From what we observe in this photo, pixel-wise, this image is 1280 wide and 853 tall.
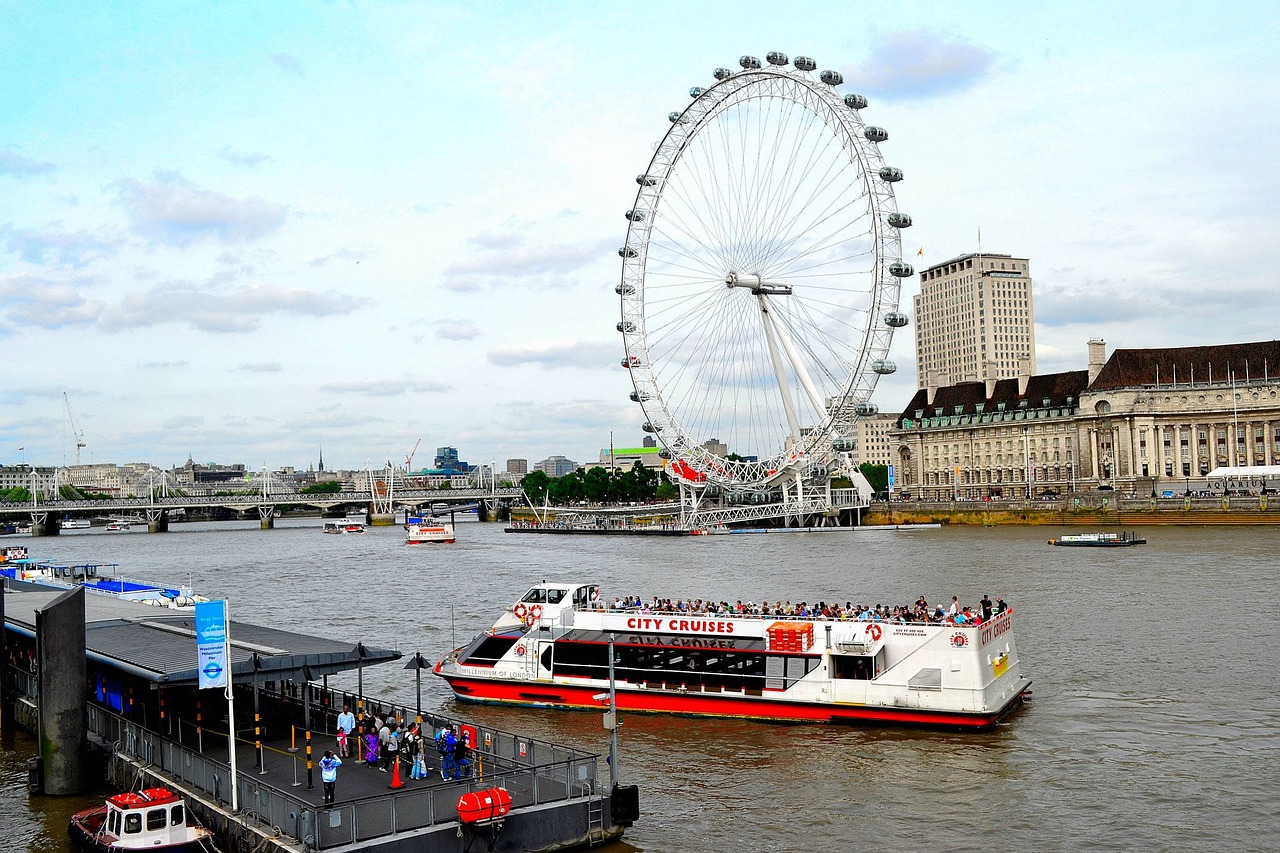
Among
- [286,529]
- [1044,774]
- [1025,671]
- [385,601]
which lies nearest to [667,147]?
[385,601]

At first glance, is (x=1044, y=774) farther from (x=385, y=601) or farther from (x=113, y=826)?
(x=385, y=601)

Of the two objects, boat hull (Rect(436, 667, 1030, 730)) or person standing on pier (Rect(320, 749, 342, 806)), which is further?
boat hull (Rect(436, 667, 1030, 730))

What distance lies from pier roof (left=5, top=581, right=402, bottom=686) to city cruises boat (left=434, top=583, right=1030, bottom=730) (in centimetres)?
711

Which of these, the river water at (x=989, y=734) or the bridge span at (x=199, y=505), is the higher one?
the bridge span at (x=199, y=505)

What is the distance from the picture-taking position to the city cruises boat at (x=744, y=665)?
2844cm

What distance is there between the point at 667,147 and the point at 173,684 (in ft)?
274

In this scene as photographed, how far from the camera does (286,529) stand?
174 meters

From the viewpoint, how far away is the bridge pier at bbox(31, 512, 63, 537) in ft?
527

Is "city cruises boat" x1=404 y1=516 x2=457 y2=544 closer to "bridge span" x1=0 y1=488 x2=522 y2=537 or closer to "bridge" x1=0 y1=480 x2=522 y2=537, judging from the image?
"bridge" x1=0 y1=480 x2=522 y2=537

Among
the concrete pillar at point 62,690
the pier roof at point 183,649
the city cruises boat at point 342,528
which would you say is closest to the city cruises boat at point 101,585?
the pier roof at point 183,649

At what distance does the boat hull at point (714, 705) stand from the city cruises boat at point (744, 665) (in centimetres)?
3

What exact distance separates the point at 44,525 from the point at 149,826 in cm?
16209

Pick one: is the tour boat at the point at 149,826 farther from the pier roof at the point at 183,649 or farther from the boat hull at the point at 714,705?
the boat hull at the point at 714,705

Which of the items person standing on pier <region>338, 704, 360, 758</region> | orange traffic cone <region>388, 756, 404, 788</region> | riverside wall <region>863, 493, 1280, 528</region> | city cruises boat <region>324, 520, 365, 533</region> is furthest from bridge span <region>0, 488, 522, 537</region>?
orange traffic cone <region>388, 756, 404, 788</region>
